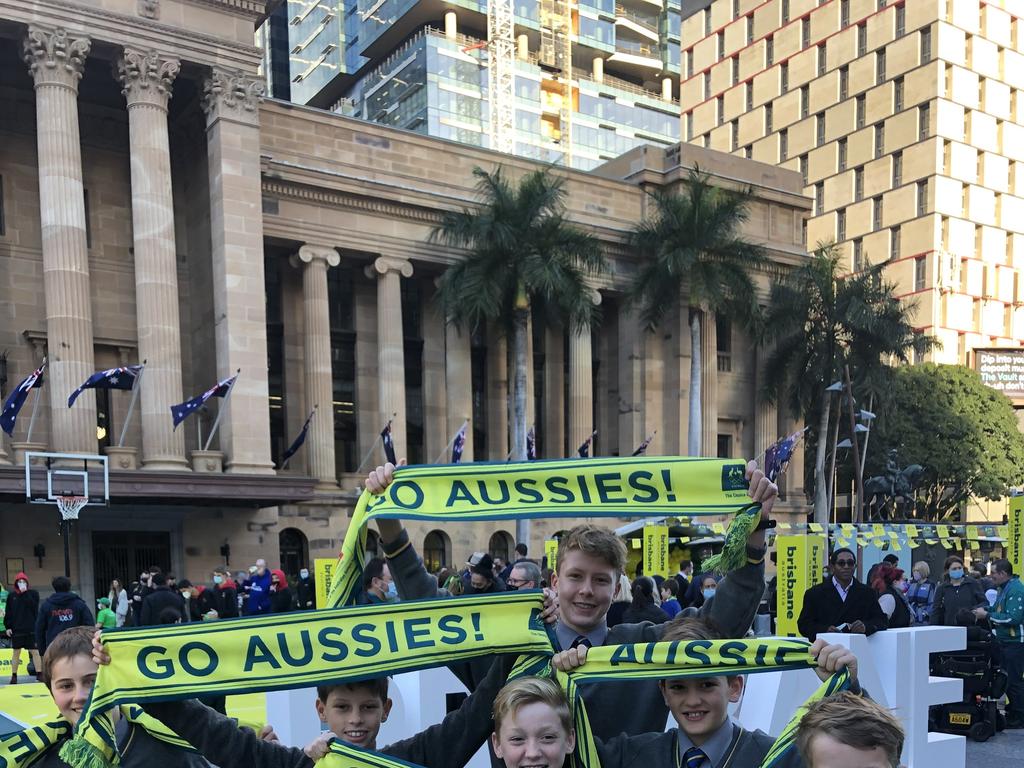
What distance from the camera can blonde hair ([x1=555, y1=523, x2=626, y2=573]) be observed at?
12.4 feet

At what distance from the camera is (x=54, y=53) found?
25234 millimetres

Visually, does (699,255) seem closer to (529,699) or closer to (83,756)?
(529,699)

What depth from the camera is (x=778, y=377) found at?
39719 mm

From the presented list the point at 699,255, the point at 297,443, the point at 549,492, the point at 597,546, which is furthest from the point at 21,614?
the point at 699,255

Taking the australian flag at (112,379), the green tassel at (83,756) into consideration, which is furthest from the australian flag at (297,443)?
the green tassel at (83,756)

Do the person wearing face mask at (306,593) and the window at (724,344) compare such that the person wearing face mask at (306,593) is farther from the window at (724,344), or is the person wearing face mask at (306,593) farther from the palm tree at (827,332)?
the window at (724,344)

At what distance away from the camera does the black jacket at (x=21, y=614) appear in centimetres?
1456

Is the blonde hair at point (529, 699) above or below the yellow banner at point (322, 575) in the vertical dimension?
above

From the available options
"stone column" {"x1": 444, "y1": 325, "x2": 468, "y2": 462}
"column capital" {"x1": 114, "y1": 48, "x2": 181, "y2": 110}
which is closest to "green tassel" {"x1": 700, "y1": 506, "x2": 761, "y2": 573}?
"column capital" {"x1": 114, "y1": 48, "x2": 181, "y2": 110}

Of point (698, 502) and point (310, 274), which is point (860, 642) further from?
point (310, 274)

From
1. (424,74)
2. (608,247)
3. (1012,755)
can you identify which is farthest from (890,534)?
(424,74)

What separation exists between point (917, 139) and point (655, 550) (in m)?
58.9

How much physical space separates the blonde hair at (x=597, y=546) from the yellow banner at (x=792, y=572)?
10430 millimetres

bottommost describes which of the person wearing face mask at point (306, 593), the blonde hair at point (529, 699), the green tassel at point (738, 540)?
the person wearing face mask at point (306, 593)
